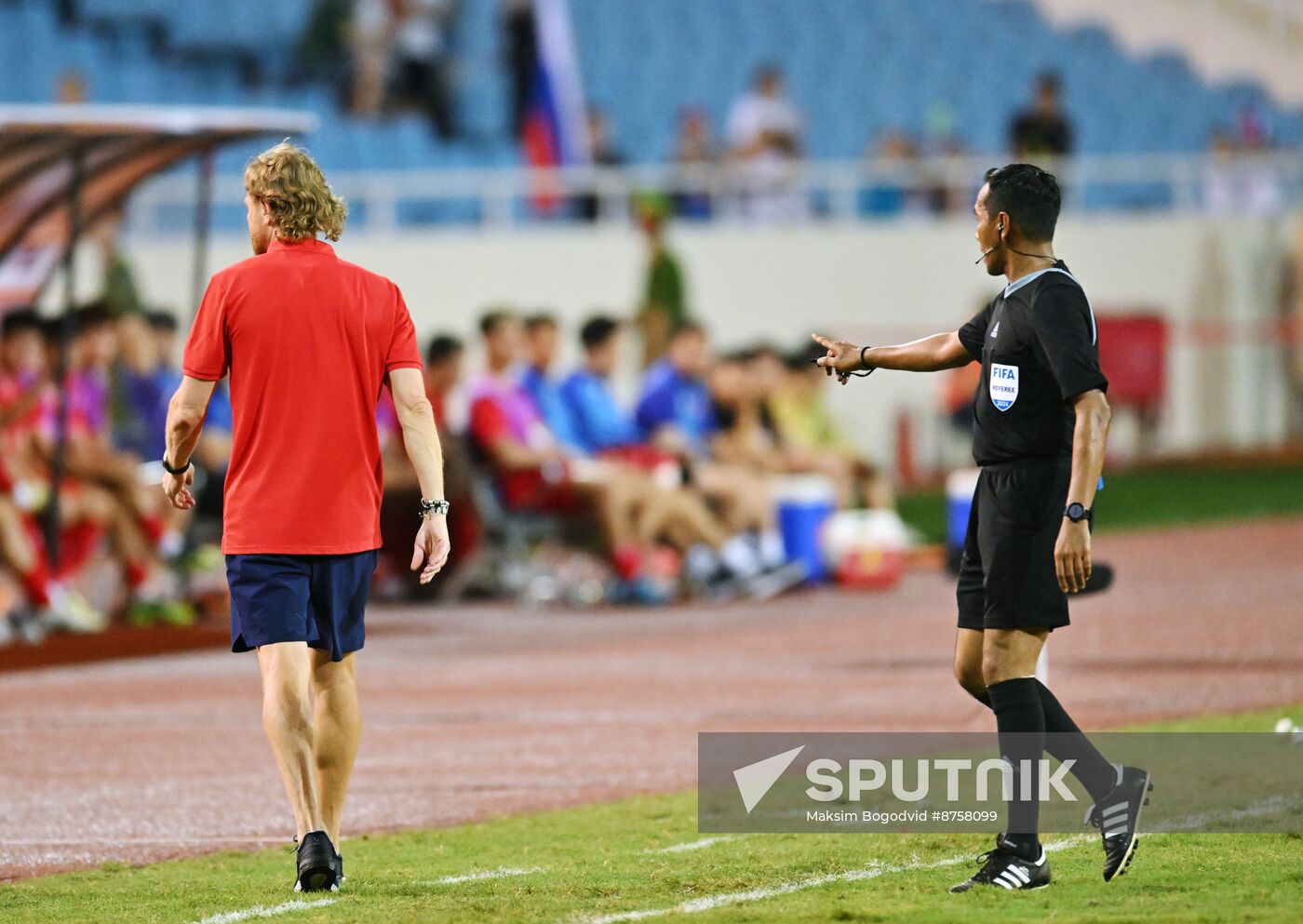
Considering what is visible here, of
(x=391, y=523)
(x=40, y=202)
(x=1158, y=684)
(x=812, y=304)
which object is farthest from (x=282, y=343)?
(x=812, y=304)

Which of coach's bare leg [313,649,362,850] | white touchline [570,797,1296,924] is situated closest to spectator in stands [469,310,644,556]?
white touchline [570,797,1296,924]

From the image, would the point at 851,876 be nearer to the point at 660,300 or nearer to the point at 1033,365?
the point at 1033,365

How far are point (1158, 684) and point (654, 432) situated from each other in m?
6.75

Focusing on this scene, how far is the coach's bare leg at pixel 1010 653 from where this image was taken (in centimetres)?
596

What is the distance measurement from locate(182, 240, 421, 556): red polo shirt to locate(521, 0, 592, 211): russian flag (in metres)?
19.0

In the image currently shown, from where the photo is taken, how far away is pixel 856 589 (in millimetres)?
16281

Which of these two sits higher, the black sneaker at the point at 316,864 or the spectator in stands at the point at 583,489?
the spectator in stands at the point at 583,489

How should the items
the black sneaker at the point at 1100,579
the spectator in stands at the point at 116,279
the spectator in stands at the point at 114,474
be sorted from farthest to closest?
the spectator in stands at the point at 116,279, the spectator in stands at the point at 114,474, the black sneaker at the point at 1100,579

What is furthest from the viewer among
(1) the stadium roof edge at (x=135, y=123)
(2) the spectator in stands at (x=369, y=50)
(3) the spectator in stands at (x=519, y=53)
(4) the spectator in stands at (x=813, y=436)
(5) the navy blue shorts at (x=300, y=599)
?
(3) the spectator in stands at (x=519, y=53)

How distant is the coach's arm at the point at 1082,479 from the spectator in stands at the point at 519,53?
20.1 meters

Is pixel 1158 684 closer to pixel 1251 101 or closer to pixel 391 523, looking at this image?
pixel 391 523

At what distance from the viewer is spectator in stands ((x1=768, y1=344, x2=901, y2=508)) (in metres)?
17.4

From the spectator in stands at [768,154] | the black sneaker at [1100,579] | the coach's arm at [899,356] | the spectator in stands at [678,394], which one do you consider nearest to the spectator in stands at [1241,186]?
the spectator in stands at [768,154]

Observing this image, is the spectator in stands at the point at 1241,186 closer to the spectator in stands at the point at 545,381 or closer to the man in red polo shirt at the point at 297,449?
the spectator in stands at the point at 545,381
